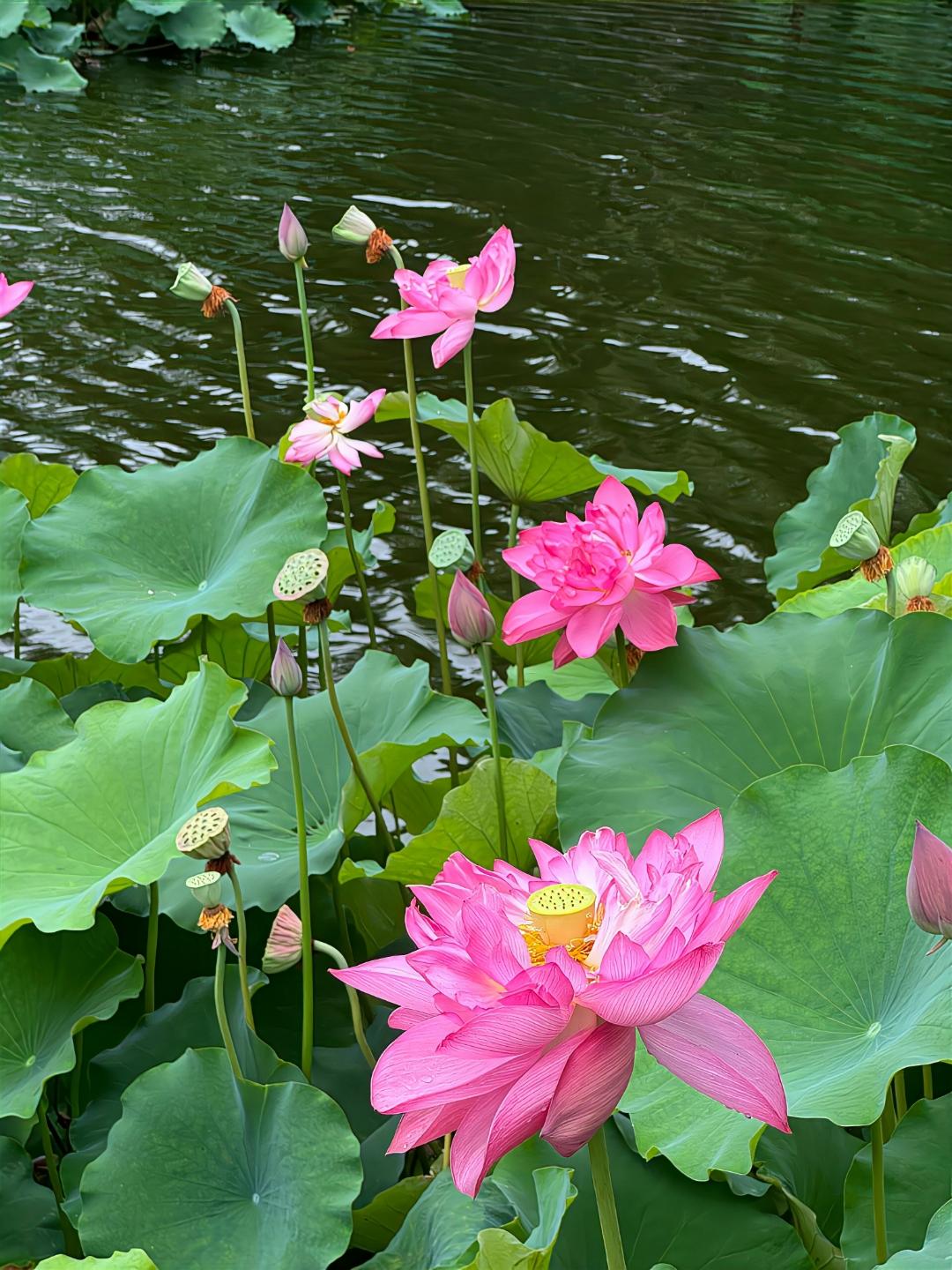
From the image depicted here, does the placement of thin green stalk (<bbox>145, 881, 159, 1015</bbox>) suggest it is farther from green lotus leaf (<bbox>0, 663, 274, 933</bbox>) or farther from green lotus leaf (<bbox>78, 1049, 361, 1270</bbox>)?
green lotus leaf (<bbox>78, 1049, 361, 1270</bbox>)

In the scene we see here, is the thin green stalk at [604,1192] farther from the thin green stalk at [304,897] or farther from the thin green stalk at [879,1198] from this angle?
the thin green stalk at [304,897]

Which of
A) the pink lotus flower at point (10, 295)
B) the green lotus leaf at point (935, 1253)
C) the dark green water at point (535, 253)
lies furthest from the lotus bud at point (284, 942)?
the dark green water at point (535, 253)

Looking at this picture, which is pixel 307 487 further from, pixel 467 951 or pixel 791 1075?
pixel 467 951

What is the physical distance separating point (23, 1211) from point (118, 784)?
40cm

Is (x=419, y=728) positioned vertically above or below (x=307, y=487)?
below

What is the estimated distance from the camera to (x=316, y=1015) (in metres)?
1.40

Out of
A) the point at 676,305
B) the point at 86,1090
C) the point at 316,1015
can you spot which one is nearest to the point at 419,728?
the point at 316,1015

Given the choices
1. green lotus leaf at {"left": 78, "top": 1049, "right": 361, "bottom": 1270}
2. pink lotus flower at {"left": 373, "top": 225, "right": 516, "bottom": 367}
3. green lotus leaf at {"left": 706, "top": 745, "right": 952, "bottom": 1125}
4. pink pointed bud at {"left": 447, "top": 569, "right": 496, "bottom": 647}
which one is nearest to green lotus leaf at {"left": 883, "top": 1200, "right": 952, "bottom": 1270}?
green lotus leaf at {"left": 706, "top": 745, "right": 952, "bottom": 1125}

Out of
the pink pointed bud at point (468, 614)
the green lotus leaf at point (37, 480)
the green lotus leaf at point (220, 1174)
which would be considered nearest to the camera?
the green lotus leaf at point (220, 1174)

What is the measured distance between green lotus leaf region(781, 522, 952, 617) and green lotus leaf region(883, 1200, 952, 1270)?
1087 mm

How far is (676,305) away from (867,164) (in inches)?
103

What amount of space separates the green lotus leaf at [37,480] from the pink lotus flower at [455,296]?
0.77 meters

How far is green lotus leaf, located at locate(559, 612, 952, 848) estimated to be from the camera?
1.21m

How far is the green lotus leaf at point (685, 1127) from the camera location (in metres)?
0.90
